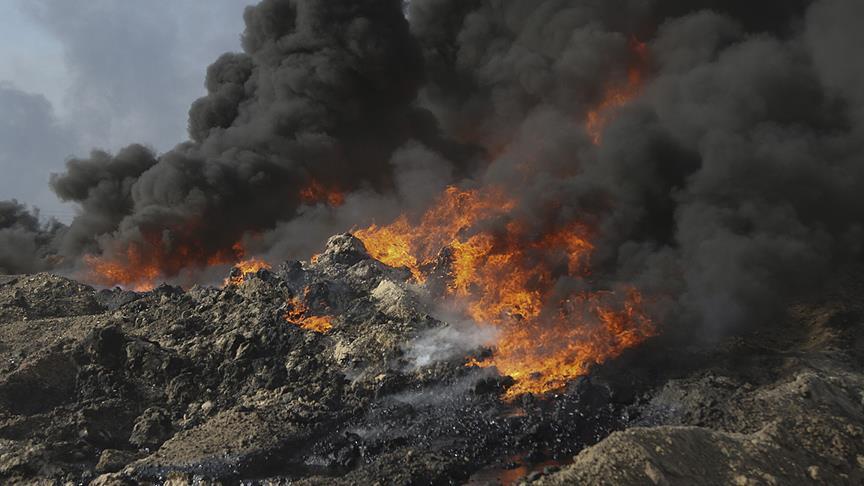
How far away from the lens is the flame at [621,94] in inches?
1566

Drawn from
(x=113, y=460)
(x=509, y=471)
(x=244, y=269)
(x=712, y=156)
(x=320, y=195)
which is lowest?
(x=509, y=471)

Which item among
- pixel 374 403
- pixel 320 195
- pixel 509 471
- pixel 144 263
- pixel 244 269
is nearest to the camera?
pixel 509 471

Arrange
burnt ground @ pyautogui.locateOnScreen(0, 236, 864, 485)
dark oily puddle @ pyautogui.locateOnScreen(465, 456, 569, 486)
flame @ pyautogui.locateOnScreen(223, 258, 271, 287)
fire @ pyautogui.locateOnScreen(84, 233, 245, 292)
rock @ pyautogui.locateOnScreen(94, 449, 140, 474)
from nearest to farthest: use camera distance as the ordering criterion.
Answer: burnt ground @ pyautogui.locateOnScreen(0, 236, 864, 485), dark oily puddle @ pyautogui.locateOnScreen(465, 456, 569, 486), rock @ pyautogui.locateOnScreen(94, 449, 140, 474), flame @ pyautogui.locateOnScreen(223, 258, 271, 287), fire @ pyautogui.locateOnScreen(84, 233, 245, 292)

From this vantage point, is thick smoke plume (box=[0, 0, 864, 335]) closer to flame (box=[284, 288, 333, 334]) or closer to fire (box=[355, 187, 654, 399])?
fire (box=[355, 187, 654, 399])

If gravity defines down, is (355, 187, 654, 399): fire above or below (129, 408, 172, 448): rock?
above

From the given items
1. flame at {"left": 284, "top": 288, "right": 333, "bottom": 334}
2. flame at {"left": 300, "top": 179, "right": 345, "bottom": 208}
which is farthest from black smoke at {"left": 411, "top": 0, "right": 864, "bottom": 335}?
flame at {"left": 300, "top": 179, "right": 345, "bottom": 208}

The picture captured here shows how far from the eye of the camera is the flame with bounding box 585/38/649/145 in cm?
3978

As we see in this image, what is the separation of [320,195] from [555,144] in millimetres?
17849

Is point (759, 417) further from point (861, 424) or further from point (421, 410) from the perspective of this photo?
point (421, 410)

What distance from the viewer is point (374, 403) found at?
72.6ft

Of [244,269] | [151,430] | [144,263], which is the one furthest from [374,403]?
[144,263]

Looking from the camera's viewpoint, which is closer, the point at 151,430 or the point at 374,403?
the point at 151,430

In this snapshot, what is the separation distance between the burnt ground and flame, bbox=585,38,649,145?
57.9 feet

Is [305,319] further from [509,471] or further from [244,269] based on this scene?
[509,471]
